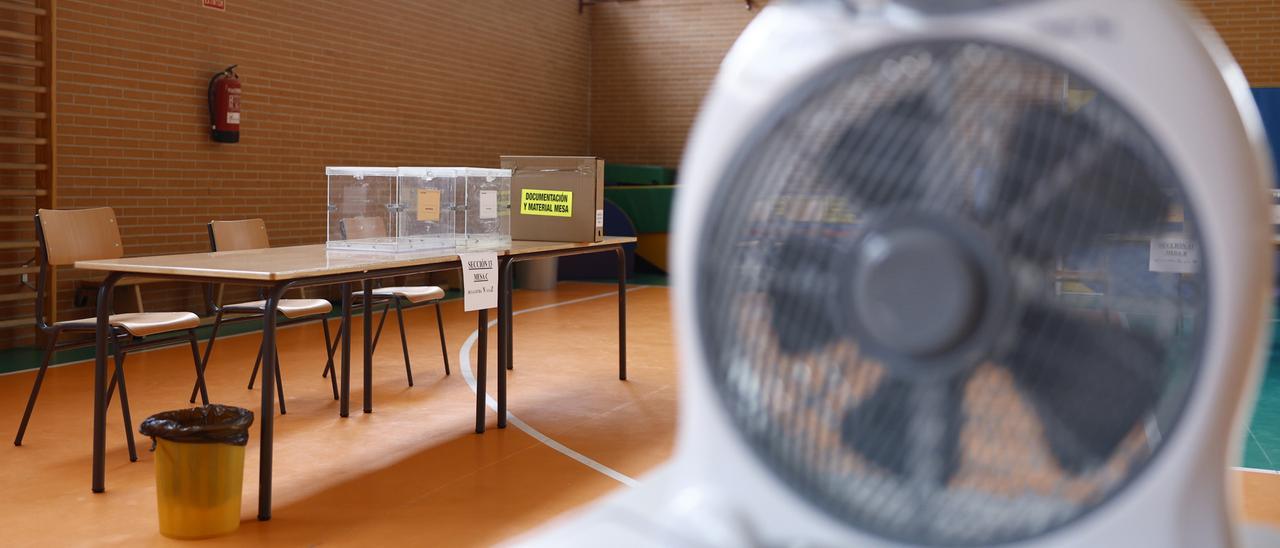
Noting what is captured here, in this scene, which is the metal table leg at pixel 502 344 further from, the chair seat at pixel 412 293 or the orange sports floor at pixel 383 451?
the chair seat at pixel 412 293

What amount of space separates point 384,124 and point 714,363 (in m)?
8.68

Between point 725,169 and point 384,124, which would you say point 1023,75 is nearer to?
point 725,169

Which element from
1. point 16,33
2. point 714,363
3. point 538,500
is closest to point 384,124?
point 16,33

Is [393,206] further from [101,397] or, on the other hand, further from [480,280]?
[101,397]

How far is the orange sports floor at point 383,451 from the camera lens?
303 centimetres

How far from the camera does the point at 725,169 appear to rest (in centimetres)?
57

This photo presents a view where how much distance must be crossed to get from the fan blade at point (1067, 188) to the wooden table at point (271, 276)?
2.75m

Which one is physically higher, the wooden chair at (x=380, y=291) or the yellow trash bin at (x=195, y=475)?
the wooden chair at (x=380, y=291)

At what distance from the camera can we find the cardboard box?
493 cm

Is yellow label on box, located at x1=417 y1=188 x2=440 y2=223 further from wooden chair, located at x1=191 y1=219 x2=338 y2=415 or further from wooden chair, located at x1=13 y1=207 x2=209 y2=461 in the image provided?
wooden chair, located at x1=13 y1=207 x2=209 y2=461

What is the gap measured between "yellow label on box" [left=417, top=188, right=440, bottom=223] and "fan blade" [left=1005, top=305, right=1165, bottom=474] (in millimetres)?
4044

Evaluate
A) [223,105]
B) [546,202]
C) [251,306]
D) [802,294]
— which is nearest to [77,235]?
[251,306]

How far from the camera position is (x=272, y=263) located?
3.46m

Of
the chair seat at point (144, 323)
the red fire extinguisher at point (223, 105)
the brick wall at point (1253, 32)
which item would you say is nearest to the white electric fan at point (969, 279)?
the chair seat at point (144, 323)
